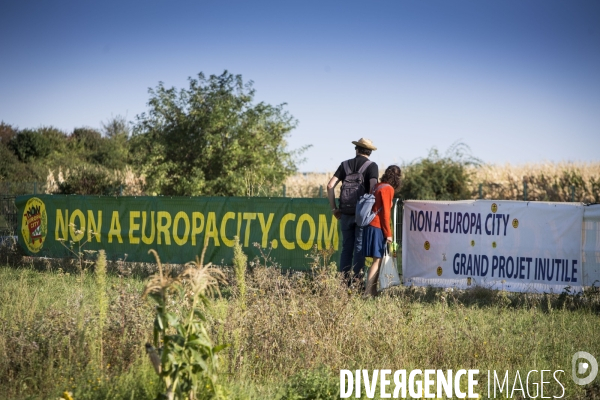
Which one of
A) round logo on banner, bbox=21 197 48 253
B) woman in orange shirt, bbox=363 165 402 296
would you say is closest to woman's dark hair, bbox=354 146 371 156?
woman in orange shirt, bbox=363 165 402 296

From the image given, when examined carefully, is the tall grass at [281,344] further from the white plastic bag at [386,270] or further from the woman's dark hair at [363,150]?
the woman's dark hair at [363,150]

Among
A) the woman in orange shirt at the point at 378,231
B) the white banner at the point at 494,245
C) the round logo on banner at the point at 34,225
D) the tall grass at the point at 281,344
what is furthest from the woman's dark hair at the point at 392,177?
the round logo on banner at the point at 34,225

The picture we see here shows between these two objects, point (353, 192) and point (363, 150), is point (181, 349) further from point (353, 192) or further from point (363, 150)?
point (363, 150)

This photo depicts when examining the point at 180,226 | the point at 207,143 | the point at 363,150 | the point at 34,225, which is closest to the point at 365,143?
the point at 363,150

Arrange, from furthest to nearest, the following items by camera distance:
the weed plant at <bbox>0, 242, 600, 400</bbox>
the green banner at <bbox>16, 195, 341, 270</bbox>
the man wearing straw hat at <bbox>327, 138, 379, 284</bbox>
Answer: the green banner at <bbox>16, 195, 341, 270</bbox>, the man wearing straw hat at <bbox>327, 138, 379, 284</bbox>, the weed plant at <bbox>0, 242, 600, 400</bbox>

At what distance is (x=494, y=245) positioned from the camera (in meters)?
10.3

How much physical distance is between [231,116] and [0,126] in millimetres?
43663

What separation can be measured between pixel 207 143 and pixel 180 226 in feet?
44.8

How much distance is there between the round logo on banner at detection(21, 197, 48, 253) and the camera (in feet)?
49.3

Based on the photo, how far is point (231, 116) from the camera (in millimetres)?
27094

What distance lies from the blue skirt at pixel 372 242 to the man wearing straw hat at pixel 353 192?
3.0 inches

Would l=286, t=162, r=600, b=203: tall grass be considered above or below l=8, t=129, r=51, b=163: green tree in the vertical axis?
below

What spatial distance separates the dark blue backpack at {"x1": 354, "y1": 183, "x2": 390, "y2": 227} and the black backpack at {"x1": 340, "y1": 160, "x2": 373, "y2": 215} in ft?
0.73

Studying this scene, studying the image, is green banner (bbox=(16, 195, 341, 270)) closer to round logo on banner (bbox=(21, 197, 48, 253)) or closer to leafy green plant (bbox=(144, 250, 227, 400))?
round logo on banner (bbox=(21, 197, 48, 253))
